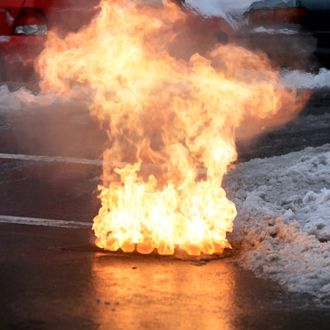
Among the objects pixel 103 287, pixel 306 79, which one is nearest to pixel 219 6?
pixel 306 79

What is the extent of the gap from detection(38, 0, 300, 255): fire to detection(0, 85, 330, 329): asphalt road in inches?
10.5

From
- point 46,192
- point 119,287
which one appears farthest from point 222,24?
point 119,287

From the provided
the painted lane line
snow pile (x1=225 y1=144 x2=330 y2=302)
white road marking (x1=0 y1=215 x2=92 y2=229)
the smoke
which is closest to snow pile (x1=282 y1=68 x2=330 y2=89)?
the smoke

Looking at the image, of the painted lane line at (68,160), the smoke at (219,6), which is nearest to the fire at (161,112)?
the painted lane line at (68,160)

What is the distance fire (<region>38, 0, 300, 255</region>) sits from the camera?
6.07 m

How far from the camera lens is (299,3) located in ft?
44.6

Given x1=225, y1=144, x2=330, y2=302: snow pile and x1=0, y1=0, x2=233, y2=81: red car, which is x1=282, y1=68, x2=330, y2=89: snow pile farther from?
x1=225, y1=144, x2=330, y2=302: snow pile

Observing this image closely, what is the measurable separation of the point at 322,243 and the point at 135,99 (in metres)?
5.32

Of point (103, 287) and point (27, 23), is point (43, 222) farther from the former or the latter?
point (27, 23)

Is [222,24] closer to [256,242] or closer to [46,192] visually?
[46,192]

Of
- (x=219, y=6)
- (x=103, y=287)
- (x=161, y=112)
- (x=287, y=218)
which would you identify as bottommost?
(x=103, y=287)

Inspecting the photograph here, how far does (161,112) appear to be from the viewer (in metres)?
10.7

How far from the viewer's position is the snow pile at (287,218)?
18.2 feet

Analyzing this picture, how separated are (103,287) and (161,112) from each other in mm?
5614
